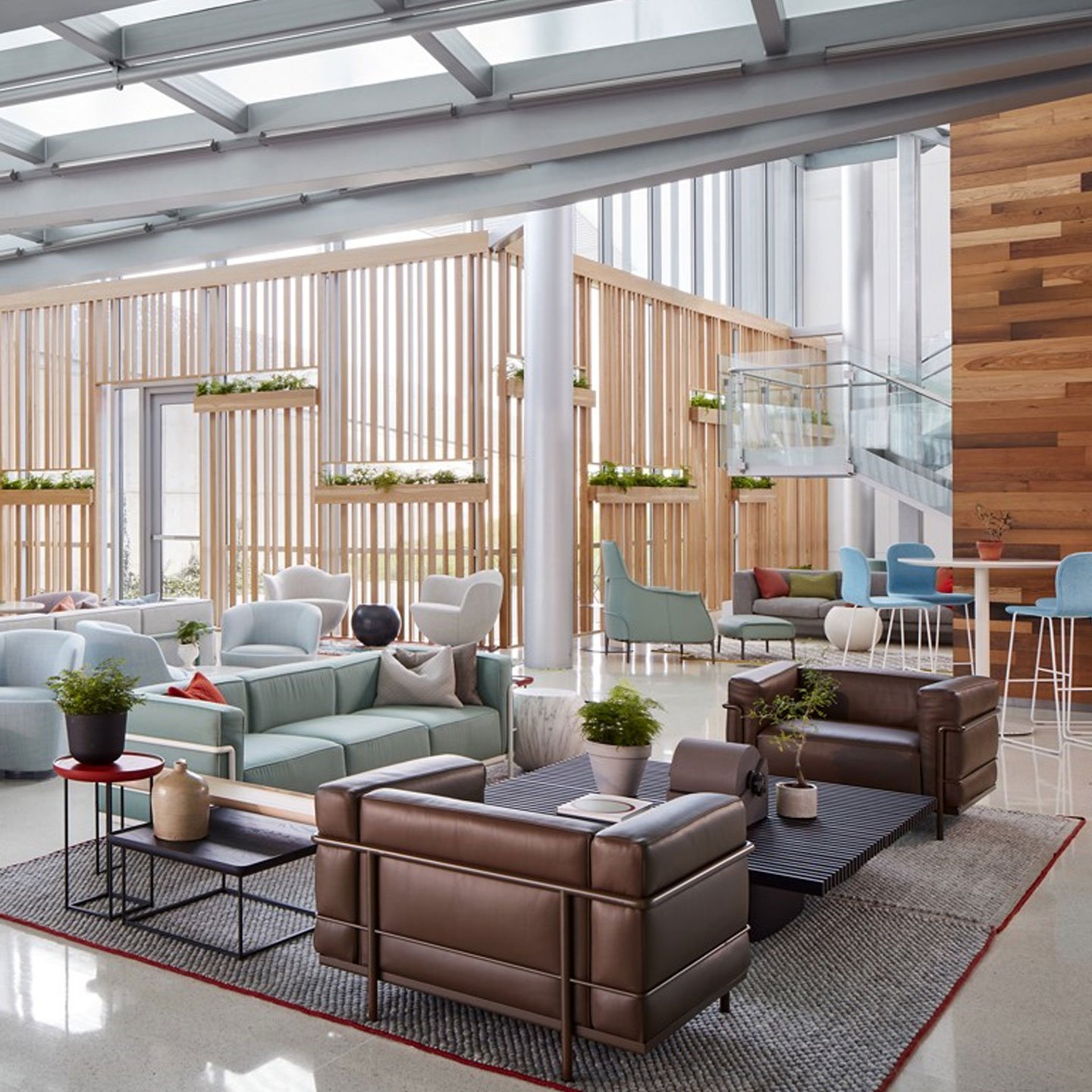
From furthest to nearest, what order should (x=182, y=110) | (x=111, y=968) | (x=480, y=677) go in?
(x=480, y=677) < (x=182, y=110) < (x=111, y=968)

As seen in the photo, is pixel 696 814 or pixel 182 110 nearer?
pixel 696 814

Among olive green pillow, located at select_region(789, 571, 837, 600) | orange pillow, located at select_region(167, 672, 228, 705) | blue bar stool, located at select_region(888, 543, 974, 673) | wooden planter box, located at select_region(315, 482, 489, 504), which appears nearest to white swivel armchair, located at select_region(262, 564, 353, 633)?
wooden planter box, located at select_region(315, 482, 489, 504)

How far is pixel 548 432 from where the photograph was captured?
11.6m

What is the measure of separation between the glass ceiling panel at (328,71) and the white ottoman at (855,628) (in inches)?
321

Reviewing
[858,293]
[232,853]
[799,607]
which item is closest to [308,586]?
[799,607]

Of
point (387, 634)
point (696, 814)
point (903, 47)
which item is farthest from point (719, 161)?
point (387, 634)

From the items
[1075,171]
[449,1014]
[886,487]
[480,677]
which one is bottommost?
[449,1014]

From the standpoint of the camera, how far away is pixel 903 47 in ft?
16.1

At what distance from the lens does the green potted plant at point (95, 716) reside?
4.49 meters

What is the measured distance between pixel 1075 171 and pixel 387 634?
7.44m

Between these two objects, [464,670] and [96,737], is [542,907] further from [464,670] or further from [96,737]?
[464,670]

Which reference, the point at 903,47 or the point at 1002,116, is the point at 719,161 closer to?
the point at 903,47

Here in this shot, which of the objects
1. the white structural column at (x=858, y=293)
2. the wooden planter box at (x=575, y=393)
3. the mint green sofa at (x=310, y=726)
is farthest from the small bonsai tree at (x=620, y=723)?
the white structural column at (x=858, y=293)

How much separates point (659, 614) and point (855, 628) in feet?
7.39
